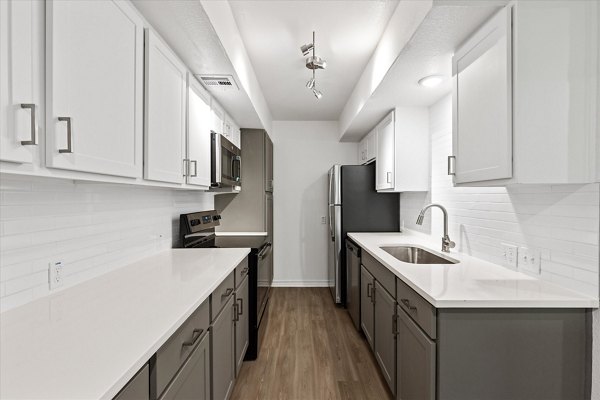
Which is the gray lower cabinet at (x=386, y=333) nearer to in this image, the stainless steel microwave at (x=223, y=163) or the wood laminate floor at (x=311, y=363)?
the wood laminate floor at (x=311, y=363)

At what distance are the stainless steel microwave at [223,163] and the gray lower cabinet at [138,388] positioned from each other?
1.90m

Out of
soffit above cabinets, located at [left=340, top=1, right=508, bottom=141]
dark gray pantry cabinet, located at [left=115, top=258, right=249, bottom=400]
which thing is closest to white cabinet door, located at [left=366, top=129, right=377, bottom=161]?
soffit above cabinets, located at [left=340, top=1, right=508, bottom=141]

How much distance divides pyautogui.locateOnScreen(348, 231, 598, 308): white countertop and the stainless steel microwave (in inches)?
58.0

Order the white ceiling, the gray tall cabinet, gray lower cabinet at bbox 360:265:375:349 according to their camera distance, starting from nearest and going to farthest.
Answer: the white ceiling → gray lower cabinet at bbox 360:265:375:349 → the gray tall cabinet

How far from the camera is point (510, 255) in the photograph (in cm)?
189

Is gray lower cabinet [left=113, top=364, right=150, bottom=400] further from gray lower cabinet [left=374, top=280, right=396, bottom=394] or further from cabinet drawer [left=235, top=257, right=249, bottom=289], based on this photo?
gray lower cabinet [left=374, top=280, right=396, bottom=394]

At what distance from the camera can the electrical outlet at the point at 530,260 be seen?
5.52 ft

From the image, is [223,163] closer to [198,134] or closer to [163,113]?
[198,134]

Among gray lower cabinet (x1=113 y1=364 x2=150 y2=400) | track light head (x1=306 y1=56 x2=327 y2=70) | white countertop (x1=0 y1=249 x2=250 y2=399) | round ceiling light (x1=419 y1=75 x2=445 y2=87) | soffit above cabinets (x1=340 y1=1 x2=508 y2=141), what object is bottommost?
gray lower cabinet (x1=113 y1=364 x2=150 y2=400)

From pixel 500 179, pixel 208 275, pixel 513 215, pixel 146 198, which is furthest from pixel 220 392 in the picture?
pixel 513 215

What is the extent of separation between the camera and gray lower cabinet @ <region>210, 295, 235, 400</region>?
1640mm

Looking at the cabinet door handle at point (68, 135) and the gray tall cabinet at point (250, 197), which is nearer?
the cabinet door handle at point (68, 135)

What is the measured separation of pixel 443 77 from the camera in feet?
7.39

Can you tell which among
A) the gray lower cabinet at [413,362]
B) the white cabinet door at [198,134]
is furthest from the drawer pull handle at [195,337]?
the white cabinet door at [198,134]
